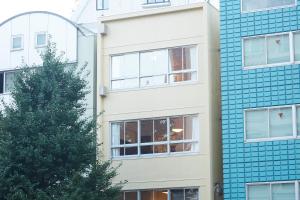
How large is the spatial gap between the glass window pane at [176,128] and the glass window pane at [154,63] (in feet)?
6.39

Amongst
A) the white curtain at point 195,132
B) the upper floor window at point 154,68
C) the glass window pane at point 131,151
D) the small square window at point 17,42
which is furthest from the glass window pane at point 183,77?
the small square window at point 17,42

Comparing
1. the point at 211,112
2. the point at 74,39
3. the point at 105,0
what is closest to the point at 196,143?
the point at 211,112

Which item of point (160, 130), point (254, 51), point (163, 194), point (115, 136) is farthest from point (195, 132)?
point (254, 51)

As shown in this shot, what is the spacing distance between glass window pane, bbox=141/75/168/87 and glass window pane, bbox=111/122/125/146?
70.7 inches

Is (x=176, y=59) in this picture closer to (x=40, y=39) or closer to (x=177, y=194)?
(x=177, y=194)

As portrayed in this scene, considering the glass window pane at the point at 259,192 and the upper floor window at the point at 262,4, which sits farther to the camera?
the upper floor window at the point at 262,4

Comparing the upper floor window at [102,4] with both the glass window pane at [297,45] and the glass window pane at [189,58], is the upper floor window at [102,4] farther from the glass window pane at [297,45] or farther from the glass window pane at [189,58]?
the glass window pane at [297,45]

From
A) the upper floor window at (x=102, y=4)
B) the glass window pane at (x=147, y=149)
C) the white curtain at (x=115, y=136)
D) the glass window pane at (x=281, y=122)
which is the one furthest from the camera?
the upper floor window at (x=102, y=4)

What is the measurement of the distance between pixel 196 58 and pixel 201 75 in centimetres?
71

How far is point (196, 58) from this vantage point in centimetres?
2759

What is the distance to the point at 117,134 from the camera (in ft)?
93.7

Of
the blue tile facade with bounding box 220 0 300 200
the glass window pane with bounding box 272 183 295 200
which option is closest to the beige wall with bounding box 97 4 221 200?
the blue tile facade with bounding box 220 0 300 200

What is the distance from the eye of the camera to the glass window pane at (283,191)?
24.7 meters

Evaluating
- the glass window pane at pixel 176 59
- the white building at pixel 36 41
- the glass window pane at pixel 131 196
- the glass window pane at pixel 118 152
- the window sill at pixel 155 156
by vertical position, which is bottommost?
the glass window pane at pixel 131 196
